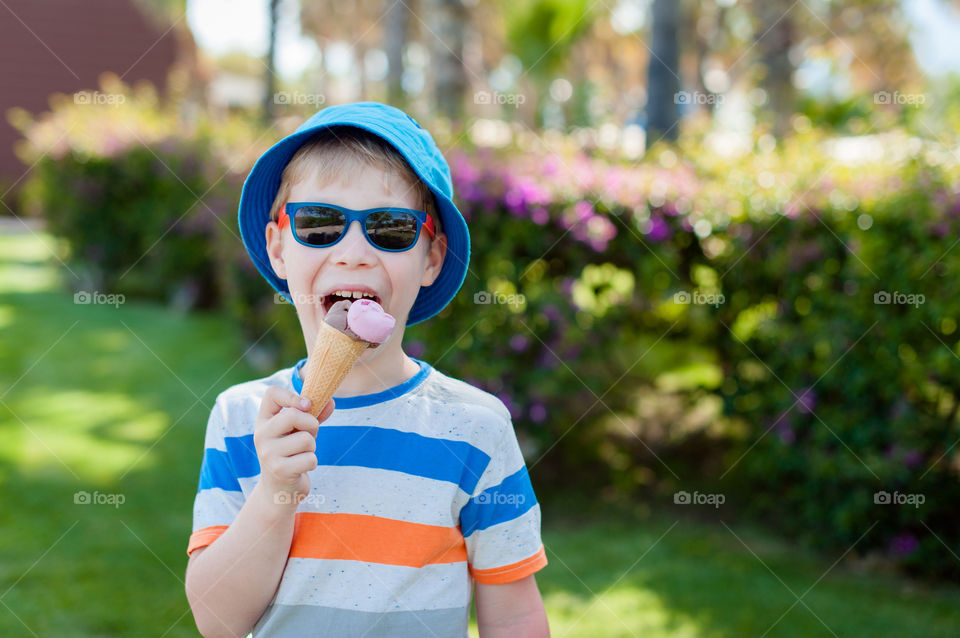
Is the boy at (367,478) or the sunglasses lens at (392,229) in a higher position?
the sunglasses lens at (392,229)

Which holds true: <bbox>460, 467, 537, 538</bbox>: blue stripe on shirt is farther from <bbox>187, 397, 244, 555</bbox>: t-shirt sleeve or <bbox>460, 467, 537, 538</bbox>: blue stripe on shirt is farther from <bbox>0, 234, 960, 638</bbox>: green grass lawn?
<bbox>0, 234, 960, 638</bbox>: green grass lawn

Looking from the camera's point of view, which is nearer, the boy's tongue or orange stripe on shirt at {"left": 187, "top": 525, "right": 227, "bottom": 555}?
the boy's tongue

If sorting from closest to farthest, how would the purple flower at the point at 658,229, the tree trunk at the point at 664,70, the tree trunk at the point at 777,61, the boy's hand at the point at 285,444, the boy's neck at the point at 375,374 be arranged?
1. the boy's hand at the point at 285,444
2. the boy's neck at the point at 375,374
3. the purple flower at the point at 658,229
4. the tree trunk at the point at 664,70
5. the tree trunk at the point at 777,61

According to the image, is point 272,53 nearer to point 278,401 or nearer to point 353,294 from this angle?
point 353,294

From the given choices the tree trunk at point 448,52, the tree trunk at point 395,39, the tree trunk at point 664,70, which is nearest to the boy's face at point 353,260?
the tree trunk at point 664,70

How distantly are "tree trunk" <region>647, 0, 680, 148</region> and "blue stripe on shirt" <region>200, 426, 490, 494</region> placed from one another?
22.1ft

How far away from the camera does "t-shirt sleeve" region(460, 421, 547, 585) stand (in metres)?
1.55

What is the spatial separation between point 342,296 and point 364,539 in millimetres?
460

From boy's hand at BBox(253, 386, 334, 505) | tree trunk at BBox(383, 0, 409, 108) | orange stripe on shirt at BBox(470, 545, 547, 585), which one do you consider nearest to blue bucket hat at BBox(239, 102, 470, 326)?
boy's hand at BBox(253, 386, 334, 505)

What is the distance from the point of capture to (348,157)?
5.18ft

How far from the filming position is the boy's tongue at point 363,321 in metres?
1.40

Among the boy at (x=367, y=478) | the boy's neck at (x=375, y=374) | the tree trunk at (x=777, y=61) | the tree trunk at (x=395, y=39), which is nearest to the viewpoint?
the boy at (x=367, y=478)

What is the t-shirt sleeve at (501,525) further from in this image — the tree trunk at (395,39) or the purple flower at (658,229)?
the tree trunk at (395,39)

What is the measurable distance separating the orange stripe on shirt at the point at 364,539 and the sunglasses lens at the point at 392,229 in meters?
0.52
